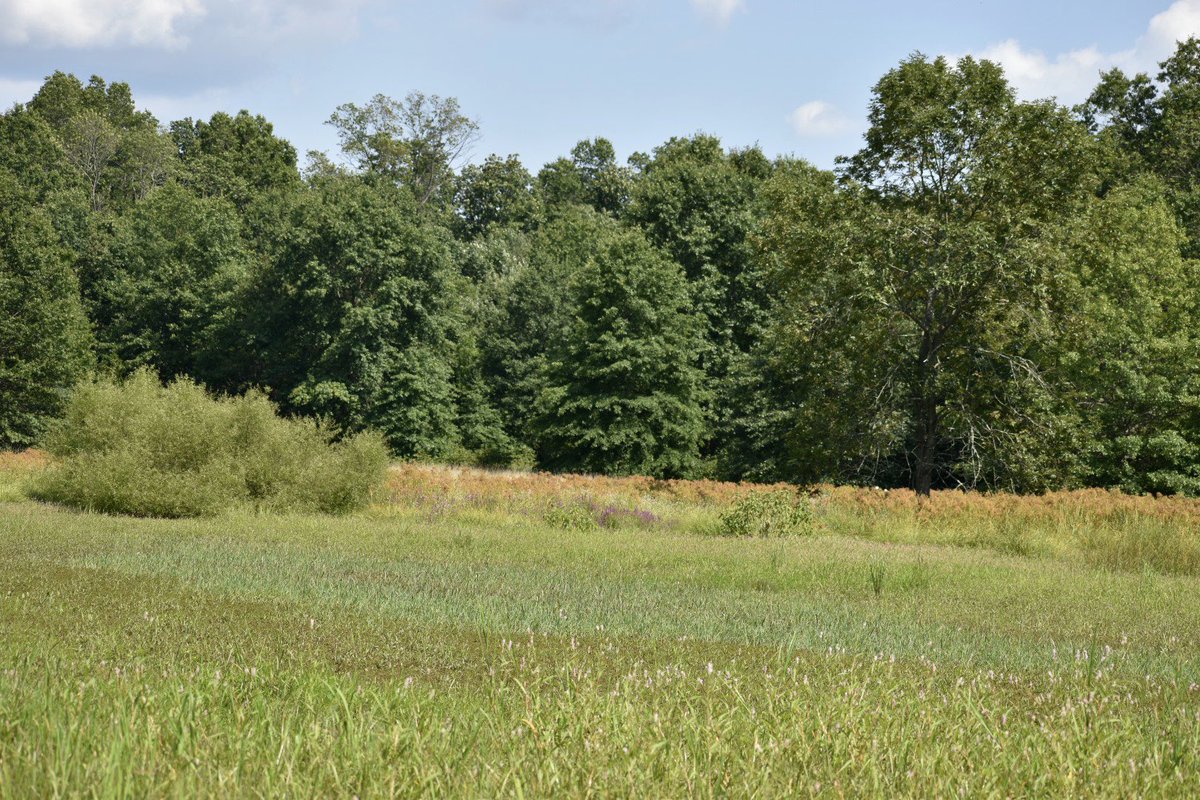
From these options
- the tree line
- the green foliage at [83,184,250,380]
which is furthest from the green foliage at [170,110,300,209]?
the green foliage at [83,184,250,380]

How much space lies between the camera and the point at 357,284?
149ft

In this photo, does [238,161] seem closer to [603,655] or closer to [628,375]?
[628,375]

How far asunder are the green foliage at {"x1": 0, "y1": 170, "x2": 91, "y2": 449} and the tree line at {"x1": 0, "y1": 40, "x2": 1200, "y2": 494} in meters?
0.16

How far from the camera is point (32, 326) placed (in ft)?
148

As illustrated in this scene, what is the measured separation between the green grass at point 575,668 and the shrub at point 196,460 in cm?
353

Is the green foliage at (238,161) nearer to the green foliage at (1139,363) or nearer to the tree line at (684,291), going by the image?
the tree line at (684,291)

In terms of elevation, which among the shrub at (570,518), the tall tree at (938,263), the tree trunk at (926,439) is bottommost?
the shrub at (570,518)

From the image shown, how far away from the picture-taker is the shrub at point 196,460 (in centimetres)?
2094

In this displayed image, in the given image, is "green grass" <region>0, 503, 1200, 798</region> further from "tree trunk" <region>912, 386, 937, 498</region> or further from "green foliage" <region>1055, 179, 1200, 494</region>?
"green foliage" <region>1055, 179, 1200, 494</region>

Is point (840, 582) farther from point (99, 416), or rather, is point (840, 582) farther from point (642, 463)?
point (642, 463)

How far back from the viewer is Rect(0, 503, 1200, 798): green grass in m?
3.34

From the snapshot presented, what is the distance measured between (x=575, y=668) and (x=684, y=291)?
116ft

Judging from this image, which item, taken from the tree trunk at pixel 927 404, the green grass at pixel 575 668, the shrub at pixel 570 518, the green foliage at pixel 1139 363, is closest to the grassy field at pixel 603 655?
the green grass at pixel 575 668

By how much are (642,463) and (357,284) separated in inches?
645
